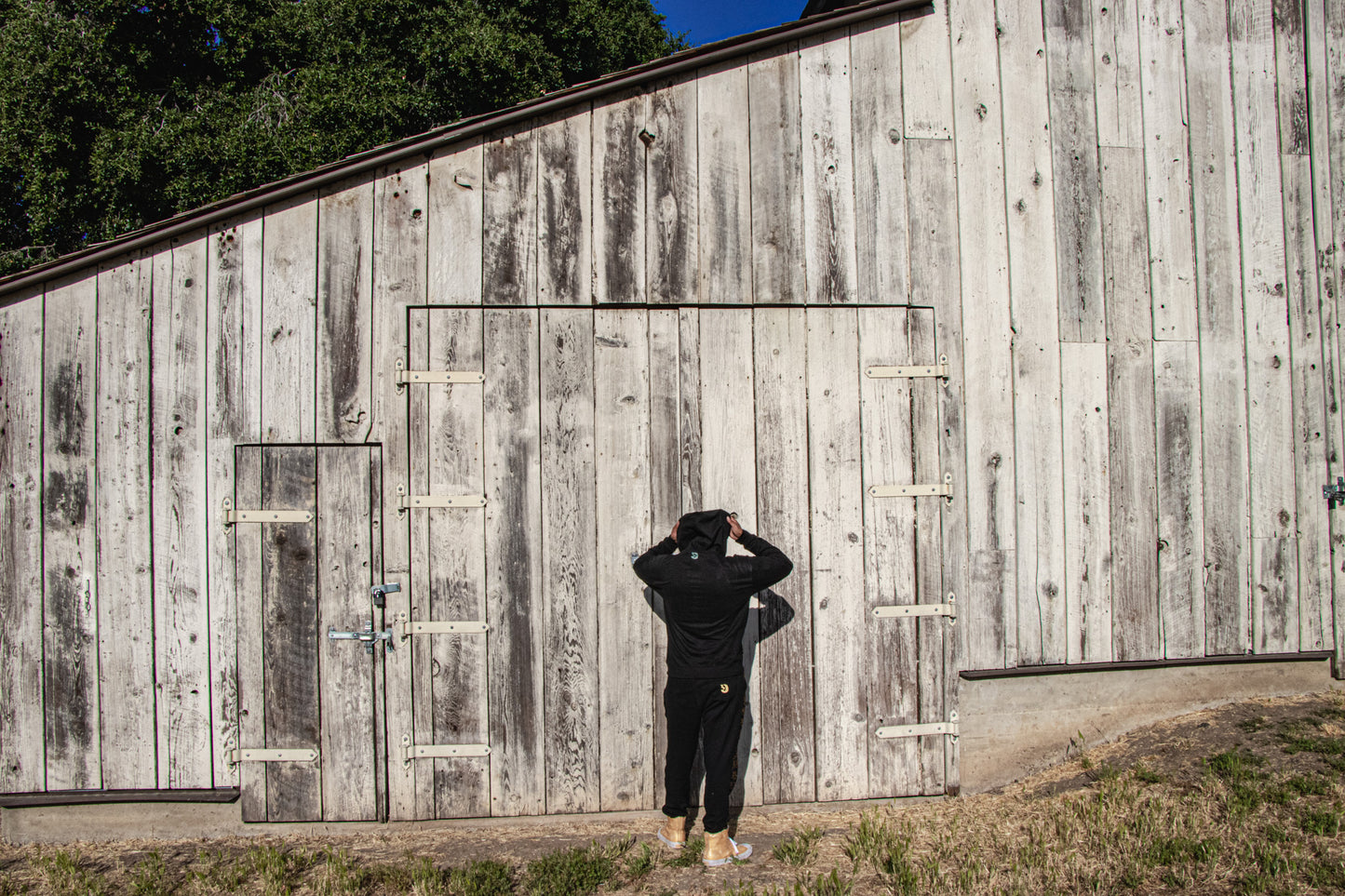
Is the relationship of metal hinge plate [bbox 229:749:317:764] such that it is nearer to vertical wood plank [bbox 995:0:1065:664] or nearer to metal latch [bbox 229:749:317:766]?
metal latch [bbox 229:749:317:766]

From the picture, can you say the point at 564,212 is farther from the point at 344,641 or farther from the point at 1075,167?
the point at 1075,167

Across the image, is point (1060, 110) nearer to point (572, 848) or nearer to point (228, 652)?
point (572, 848)

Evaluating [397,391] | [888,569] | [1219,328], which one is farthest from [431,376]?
[1219,328]

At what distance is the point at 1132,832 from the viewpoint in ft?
13.1

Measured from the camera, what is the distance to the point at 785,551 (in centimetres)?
467

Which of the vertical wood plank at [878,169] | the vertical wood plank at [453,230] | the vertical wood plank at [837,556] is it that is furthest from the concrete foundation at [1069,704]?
the vertical wood plank at [453,230]

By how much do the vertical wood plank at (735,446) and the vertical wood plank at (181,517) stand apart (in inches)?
118

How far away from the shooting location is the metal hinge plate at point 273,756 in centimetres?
443

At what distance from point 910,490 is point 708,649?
1.72 metres

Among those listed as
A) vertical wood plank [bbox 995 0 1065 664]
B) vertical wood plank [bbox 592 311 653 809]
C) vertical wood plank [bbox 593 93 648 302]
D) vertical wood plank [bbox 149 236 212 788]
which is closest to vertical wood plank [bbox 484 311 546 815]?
vertical wood plank [bbox 592 311 653 809]

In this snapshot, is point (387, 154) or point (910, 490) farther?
point (910, 490)

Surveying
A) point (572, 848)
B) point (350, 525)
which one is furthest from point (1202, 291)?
point (350, 525)

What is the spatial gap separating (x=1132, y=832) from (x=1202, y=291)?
3434 mm

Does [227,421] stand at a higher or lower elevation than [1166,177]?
lower
